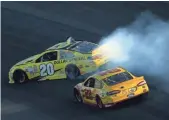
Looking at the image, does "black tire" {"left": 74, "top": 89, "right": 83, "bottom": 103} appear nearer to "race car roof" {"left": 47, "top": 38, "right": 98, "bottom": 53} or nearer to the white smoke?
"race car roof" {"left": 47, "top": 38, "right": 98, "bottom": 53}

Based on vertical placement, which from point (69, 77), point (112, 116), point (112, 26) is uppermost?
point (112, 26)

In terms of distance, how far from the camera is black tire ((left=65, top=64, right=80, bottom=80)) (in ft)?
51.7

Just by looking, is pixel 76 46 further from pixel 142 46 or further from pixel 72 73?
pixel 142 46

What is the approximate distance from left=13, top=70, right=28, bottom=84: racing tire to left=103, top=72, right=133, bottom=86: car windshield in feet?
7.79

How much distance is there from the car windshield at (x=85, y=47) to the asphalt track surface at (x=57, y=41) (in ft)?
0.89

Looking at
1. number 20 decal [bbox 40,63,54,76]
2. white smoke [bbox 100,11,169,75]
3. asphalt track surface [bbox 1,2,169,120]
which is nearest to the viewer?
asphalt track surface [bbox 1,2,169,120]

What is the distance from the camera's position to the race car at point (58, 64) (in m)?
15.8

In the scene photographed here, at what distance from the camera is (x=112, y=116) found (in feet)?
48.6

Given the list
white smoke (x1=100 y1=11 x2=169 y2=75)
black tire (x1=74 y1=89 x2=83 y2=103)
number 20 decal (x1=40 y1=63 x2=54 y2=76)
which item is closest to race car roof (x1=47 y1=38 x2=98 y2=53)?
white smoke (x1=100 y1=11 x2=169 y2=75)

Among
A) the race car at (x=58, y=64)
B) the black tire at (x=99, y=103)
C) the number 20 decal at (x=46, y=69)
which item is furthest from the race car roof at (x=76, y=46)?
the black tire at (x=99, y=103)

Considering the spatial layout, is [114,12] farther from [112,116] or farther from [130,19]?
[112,116]

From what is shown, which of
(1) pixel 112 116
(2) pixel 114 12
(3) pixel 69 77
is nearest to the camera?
(1) pixel 112 116

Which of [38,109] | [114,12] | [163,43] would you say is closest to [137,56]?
[163,43]

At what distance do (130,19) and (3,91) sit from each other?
13.5 feet
